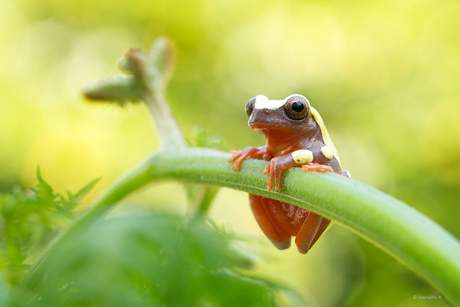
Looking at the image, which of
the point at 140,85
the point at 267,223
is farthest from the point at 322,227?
the point at 140,85

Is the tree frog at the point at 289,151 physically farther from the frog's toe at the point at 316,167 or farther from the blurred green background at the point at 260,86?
the blurred green background at the point at 260,86

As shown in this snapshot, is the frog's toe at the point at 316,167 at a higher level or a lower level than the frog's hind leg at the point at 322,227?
higher

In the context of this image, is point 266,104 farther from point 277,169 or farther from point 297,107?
point 277,169

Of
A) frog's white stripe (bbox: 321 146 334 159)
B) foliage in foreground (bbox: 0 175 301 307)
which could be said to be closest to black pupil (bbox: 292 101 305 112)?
frog's white stripe (bbox: 321 146 334 159)

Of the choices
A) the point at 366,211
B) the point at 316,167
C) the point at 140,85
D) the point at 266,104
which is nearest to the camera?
the point at 366,211

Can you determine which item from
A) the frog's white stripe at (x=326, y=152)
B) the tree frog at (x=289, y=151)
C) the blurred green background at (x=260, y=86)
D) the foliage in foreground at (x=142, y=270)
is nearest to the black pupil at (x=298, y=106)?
the tree frog at (x=289, y=151)

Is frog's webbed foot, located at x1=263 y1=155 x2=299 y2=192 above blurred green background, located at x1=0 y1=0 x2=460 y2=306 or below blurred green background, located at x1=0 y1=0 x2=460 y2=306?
below

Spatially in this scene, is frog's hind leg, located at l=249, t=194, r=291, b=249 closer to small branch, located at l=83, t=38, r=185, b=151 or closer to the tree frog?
the tree frog
